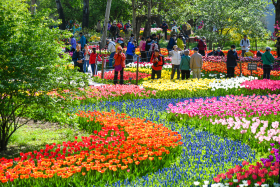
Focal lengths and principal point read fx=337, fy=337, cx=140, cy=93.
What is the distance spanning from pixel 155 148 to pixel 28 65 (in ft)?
9.17

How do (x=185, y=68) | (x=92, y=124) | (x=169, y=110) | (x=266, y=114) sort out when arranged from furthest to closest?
(x=185, y=68)
(x=169, y=110)
(x=266, y=114)
(x=92, y=124)

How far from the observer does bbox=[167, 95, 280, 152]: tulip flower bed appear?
22.8ft

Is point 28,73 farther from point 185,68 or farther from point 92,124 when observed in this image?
point 185,68

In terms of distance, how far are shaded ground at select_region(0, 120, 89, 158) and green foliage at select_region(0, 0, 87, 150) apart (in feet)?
1.18

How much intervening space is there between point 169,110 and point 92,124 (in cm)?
256

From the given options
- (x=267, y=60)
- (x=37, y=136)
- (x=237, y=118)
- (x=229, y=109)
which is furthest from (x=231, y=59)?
(x=37, y=136)

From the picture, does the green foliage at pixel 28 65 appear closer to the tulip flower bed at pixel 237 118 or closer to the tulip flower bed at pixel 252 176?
the tulip flower bed at pixel 237 118

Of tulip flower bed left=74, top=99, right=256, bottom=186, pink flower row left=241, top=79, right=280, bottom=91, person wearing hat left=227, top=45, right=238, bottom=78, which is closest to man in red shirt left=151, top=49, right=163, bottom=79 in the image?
person wearing hat left=227, top=45, right=238, bottom=78

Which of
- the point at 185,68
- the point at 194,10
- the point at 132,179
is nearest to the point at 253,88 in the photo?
the point at 185,68

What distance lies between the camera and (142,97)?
12.1 m

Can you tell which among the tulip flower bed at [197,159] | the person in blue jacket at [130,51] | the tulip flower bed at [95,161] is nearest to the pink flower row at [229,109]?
the tulip flower bed at [197,159]

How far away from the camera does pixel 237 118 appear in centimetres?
787

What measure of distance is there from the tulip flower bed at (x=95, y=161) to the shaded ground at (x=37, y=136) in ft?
1.89

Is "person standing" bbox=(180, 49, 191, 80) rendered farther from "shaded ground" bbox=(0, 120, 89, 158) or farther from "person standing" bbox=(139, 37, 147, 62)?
"shaded ground" bbox=(0, 120, 89, 158)
